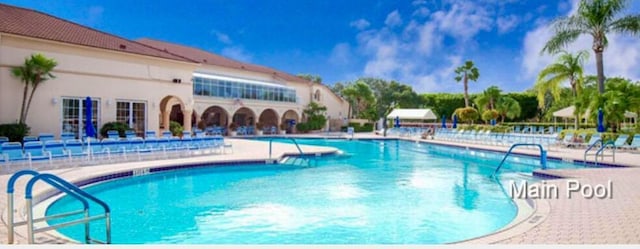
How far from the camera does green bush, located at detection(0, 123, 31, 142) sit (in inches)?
597

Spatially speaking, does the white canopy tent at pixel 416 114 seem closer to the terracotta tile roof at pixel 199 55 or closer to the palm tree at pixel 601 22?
the terracotta tile roof at pixel 199 55

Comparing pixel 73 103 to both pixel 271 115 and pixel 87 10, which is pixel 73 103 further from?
pixel 271 115

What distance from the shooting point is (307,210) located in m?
8.20

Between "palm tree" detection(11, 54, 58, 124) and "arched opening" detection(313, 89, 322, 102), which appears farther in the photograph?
"arched opening" detection(313, 89, 322, 102)

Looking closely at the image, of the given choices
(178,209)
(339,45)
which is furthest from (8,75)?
(339,45)

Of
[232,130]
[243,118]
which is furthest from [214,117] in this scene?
[232,130]

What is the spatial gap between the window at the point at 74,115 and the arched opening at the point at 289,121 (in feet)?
70.5

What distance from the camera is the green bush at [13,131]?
15172mm

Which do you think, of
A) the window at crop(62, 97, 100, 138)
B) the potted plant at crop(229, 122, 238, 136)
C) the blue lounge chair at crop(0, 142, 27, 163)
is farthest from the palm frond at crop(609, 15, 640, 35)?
the blue lounge chair at crop(0, 142, 27, 163)

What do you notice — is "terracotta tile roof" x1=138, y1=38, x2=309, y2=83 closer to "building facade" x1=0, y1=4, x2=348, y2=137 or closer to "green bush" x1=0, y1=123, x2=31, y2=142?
"building facade" x1=0, y1=4, x2=348, y2=137

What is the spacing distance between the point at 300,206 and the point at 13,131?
12.3m

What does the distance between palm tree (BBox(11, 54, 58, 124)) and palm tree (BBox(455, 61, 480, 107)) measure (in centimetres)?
3623

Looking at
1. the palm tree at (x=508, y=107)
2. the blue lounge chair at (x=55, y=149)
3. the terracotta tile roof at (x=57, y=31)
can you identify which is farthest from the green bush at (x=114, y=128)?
the palm tree at (x=508, y=107)
